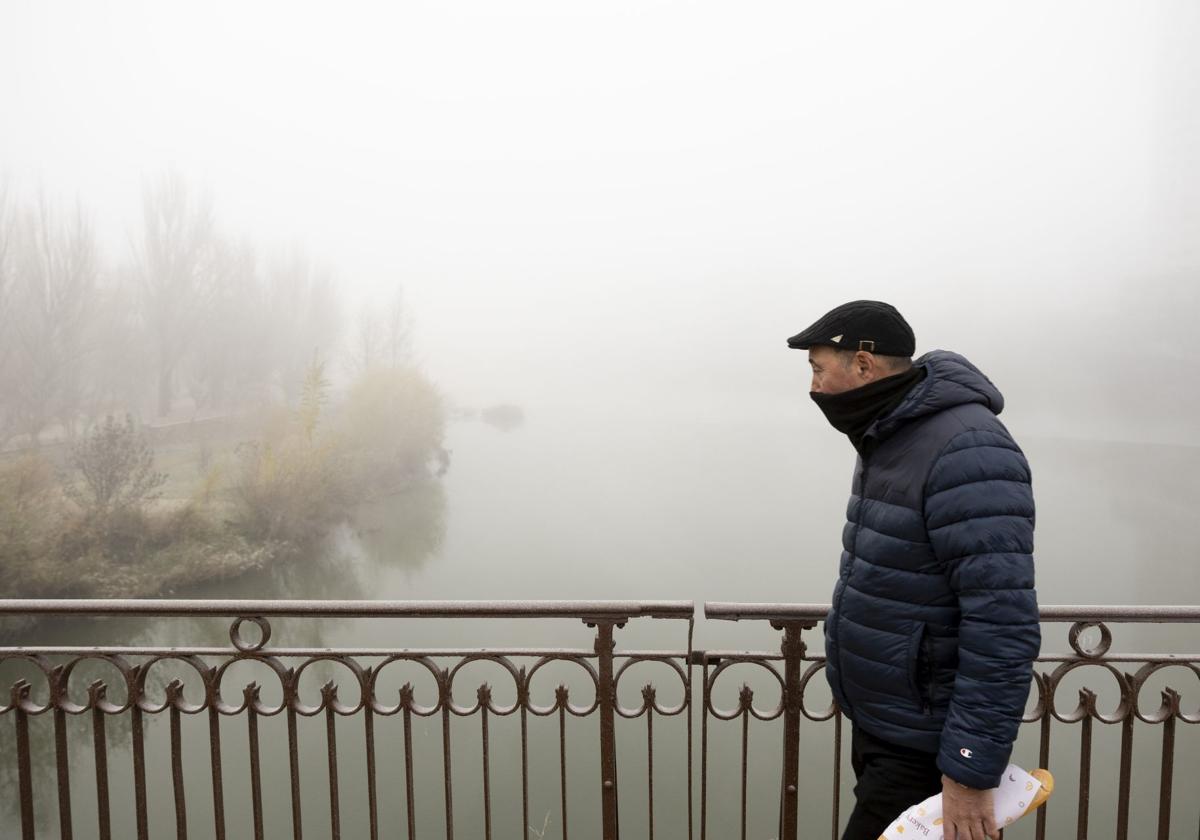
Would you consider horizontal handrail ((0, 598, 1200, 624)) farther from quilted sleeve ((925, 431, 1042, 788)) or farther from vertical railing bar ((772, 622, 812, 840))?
quilted sleeve ((925, 431, 1042, 788))

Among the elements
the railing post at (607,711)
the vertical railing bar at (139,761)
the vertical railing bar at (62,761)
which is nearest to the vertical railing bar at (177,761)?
the vertical railing bar at (139,761)

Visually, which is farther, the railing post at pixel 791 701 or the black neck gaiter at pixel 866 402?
the railing post at pixel 791 701

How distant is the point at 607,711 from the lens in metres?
A: 1.85

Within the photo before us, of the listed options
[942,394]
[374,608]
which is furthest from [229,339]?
[942,394]

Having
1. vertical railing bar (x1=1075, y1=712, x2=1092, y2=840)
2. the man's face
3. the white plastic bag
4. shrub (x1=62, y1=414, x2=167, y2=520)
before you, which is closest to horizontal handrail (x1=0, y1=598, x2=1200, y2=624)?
vertical railing bar (x1=1075, y1=712, x2=1092, y2=840)

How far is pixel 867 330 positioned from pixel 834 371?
0.10m

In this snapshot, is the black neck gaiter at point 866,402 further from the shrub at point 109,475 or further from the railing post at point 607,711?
the shrub at point 109,475

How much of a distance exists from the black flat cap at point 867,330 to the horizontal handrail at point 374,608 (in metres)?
0.82

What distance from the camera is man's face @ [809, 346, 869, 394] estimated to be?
1321 mm

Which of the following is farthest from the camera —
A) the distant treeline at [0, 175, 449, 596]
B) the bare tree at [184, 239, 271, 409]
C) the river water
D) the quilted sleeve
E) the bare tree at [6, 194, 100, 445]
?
the bare tree at [184, 239, 271, 409]

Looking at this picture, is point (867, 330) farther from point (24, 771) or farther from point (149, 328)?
point (149, 328)

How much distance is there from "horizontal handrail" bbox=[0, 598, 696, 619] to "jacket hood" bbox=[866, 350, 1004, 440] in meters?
0.77

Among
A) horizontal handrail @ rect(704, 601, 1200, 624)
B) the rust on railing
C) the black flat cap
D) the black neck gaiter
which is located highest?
the black flat cap

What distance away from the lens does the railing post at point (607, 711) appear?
5.95 ft
